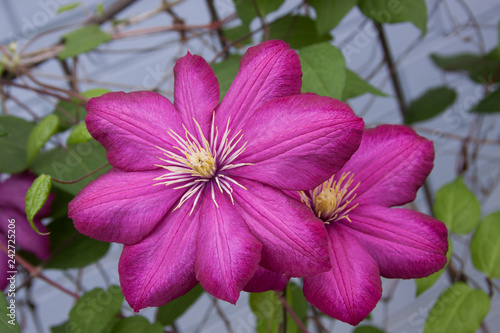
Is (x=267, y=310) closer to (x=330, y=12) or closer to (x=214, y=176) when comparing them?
(x=214, y=176)

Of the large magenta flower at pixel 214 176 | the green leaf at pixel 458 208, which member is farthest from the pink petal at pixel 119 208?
the green leaf at pixel 458 208

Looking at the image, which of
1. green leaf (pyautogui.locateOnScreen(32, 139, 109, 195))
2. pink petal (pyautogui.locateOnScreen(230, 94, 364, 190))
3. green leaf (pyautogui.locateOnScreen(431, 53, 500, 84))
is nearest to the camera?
pink petal (pyautogui.locateOnScreen(230, 94, 364, 190))

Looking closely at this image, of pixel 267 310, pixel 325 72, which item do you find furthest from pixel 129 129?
pixel 267 310

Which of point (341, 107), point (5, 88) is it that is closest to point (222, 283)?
point (341, 107)

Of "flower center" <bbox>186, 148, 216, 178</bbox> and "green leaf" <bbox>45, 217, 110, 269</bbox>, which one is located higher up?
"flower center" <bbox>186, 148, 216, 178</bbox>

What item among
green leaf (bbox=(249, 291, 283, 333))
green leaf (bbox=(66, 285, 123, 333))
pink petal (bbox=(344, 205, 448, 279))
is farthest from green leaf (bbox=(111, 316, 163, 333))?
pink petal (bbox=(344, 205, 448, 279))

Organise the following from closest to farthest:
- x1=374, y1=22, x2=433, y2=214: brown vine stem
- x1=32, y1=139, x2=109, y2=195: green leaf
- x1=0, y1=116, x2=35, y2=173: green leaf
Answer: x1=32, y1=139, x2=109, y2=195: green leaf, x1=0, y1=116, x2=35, y2=173: green leaf, x1=374, y1=22, x2=433, y2=214: brown vine stem

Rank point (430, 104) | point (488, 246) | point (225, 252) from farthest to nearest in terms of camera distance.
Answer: point (430, 104)
point (488, 246)
point (225, 252)

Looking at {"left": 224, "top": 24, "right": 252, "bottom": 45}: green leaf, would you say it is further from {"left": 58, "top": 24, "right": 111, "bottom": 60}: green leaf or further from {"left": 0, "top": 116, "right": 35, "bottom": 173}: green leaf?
{"left": 0, "top": 116, "right": 35, "bottom": 173}: green leaf
